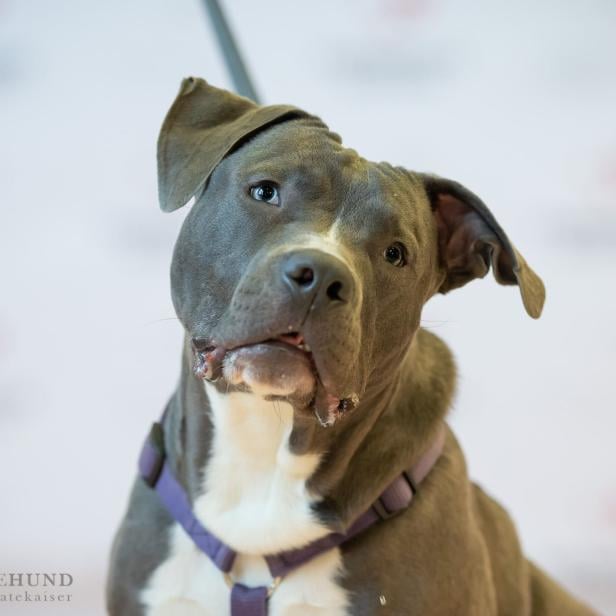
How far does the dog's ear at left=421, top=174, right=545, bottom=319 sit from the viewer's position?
7.07ft

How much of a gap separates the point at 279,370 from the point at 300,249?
22 centimetres

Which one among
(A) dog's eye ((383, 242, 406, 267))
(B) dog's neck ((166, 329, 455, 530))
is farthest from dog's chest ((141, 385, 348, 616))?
(A) dog's eye ((383, 242, 406, 267))

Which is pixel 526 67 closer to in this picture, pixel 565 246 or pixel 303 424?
pixel 565 246

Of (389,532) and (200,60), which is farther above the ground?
(200,60)

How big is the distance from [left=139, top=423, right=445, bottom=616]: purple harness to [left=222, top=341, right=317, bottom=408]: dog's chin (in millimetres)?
424

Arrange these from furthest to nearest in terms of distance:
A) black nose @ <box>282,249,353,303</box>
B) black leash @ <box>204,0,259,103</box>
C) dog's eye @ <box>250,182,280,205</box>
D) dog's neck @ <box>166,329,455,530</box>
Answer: black leash @ <box>204,0,259,103</box>
dog's neck @ <box>166,329,455,530</box>
dog's eye @ <box>250,182,280,205</box>
black nose @ <box>282,249,353,303</box>

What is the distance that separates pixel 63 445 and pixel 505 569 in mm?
1677

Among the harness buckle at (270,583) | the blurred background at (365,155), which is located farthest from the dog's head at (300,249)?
the blurred background at (365,155)

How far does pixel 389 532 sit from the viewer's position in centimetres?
212

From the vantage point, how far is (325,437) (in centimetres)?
207

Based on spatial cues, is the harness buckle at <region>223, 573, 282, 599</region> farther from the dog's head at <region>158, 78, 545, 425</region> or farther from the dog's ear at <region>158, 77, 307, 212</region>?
the dog's ear at <region>158, 77, 307, 212</region>

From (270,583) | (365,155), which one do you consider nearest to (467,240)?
(270,583)

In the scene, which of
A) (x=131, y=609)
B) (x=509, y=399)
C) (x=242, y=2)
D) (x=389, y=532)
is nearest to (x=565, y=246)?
(x=509, y=399)

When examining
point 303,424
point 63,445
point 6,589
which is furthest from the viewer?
point 63,445
